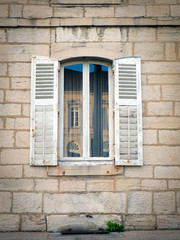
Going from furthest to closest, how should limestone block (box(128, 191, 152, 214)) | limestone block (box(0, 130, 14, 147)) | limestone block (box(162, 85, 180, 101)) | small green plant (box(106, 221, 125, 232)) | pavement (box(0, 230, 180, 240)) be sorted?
1. limestone block (box(162, 85, 180, 101))
2. limestone block (box(0, 130, 14, 147))
3. limestone block (box(128, 191, 152, 214))
4. small green plant (box(106, 221, 125, 232))
5. pavement (box(0, 230, 180, 240))

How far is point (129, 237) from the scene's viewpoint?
429cm

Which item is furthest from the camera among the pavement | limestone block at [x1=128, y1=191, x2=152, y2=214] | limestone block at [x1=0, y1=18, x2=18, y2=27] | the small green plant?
limestone block at [x1=0, y1=18, x2=18, y2=27]

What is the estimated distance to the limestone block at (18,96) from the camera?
4871mm

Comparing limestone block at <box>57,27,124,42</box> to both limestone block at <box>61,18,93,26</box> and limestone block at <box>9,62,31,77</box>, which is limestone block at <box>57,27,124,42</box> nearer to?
limestone block at <box>61,18,93,26</box>

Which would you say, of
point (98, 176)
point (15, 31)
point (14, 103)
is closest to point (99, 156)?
point (98, 176)

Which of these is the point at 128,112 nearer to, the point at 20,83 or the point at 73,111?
the point at 73,111

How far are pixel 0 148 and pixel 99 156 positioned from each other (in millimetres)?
1629

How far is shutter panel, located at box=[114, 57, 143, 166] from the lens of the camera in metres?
4.74

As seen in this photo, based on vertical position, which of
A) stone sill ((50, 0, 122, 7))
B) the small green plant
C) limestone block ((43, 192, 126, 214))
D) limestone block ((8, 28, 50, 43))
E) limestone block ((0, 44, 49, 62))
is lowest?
the small green plant

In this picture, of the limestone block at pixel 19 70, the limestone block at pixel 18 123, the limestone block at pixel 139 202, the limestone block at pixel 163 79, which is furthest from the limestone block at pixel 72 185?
the limestone block at pixel 163 79

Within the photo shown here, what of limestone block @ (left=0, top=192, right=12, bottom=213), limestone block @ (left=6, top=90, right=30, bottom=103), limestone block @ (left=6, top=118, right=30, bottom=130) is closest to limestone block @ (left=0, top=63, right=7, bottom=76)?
limestone block @ (left=6, top=90, right=30, bottom=103)

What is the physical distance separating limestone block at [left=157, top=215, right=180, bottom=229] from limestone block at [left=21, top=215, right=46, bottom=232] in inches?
71.9

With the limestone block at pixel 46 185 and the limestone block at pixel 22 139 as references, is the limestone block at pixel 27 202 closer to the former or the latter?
the limestone block at pixel 46 185

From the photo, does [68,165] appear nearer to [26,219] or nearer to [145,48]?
[26,219]
